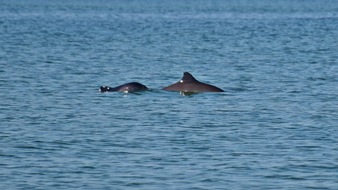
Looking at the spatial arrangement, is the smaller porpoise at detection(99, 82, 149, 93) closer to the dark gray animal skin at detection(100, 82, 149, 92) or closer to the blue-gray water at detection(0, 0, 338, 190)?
the dark gray animal skin at detection(100, 82, 149, 92)

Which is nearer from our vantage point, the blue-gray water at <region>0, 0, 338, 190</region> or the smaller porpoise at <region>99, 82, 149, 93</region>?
the blue-gray water at <region>0, 0, 338, 190</region>

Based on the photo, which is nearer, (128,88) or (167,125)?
(167,125)

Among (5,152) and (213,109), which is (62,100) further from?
(5,152)

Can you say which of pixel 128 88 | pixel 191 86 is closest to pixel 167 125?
pixel 191 86

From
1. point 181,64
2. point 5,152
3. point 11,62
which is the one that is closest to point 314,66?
point 181,64

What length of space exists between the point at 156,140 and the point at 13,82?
554 inches

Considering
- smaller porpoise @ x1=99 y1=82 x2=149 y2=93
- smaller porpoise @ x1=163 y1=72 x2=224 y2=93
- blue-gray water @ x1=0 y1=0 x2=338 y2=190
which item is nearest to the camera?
blue-gray water @ x1=0 y1=0 x2=338 y2=190

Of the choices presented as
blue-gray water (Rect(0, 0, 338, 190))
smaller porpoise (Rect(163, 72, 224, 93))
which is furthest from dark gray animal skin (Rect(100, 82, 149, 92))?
smaller porpoise (Rect(163, 72, 224, 93))

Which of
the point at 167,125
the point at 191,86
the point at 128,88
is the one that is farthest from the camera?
the point at 128,88

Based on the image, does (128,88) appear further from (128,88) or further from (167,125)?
(167,125)

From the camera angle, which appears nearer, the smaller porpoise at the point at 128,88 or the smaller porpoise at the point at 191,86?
the smaller porpoise at the point at 191,86

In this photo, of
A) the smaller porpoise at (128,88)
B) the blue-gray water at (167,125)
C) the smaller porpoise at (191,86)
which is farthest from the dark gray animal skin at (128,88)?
the smaller porpoise at (191,86)

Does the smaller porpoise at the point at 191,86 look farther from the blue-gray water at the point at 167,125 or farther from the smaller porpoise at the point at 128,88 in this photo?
the smaller porpoise at the point at 128,88

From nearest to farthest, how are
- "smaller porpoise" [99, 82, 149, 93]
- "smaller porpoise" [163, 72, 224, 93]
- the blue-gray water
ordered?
1. the blue-gray water
2. "smaller porpoise" [163, 72, 224, 93]
3. "smaller porpoise" [99, 82, 149, 93]
